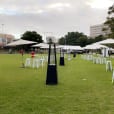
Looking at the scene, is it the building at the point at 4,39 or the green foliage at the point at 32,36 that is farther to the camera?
the building at the point at 4,39

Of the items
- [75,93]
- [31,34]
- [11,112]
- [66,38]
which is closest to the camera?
[11,112]

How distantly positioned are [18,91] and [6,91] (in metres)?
0.41

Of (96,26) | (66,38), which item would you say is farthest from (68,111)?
(96,26)

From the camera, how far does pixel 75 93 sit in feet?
31.9

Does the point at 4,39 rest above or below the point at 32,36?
below

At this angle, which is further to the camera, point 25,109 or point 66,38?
point 66,38

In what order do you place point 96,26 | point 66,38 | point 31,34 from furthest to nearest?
point 96,26 < point 66,38 < point 31,34

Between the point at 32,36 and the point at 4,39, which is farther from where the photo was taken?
the point at 4,39

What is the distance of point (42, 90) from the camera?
1034 centimetres

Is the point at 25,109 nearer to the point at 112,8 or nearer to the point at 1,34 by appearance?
the point at 112,8

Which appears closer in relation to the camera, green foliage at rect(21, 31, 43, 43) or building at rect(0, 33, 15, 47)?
green foliage at rect(21, 31, 43, 43)

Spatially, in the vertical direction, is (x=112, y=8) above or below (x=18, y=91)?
above

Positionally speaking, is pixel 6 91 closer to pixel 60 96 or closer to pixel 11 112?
pixel 60 96

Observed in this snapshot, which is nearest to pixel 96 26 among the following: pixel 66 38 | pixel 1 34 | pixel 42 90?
pixel 66 38
